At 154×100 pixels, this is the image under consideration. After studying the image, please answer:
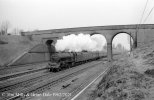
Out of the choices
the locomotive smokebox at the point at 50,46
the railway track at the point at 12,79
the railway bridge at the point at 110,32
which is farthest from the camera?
the locomotive smokebox at the point at 50,46

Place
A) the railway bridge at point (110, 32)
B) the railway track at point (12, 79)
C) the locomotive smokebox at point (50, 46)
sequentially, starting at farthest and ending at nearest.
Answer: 1. the locomotive smokebox at point (50, 46)
2. the railway bridge at point (110, 32)
3. the railway track at point (12, 79)

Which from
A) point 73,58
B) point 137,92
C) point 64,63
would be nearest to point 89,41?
point 73,58

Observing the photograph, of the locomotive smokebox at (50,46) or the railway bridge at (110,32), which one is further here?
the locomotive smokebox at (50,46)

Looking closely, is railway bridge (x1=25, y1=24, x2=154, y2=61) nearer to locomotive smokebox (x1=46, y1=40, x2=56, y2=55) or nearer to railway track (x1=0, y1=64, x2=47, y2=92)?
locomotive smokebox (x1=46, y1=40, x2=56, y2=55)

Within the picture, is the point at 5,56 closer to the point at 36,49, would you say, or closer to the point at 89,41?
the point at 36,49

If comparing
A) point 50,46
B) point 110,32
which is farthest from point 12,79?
point 50,46

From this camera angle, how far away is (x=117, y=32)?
44.4m

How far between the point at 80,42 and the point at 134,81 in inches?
909

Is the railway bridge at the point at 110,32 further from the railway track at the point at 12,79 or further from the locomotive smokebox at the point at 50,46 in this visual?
the railway track at the point at 12,79

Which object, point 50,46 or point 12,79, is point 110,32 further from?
point 12,79

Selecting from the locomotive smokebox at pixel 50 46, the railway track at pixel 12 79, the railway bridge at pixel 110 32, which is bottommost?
the railway track at pixel 12 79

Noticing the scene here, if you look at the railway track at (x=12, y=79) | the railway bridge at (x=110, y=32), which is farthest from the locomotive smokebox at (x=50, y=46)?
the railway track at (x=12, y=79)

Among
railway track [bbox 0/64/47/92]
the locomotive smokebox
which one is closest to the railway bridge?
the locomotive smokebox

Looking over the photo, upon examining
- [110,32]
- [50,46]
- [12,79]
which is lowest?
[12,79]
